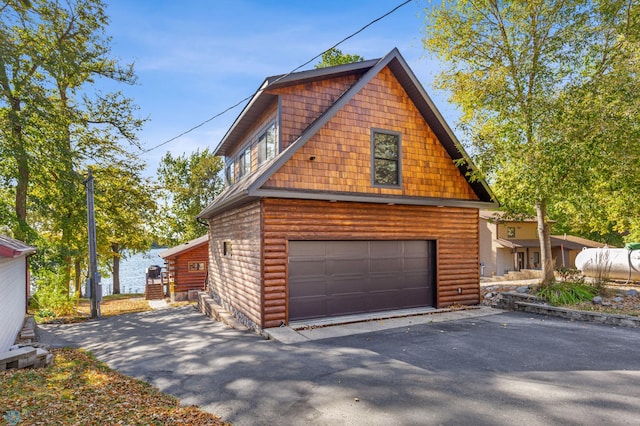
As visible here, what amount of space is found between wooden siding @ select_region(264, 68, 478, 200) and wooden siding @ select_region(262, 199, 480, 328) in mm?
583

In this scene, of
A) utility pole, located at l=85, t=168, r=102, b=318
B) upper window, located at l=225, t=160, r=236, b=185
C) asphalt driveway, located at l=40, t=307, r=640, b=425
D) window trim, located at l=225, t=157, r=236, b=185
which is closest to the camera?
asphalt driveway, located at l=40, t=307, r=640, b=425

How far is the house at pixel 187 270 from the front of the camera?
70.9 ft

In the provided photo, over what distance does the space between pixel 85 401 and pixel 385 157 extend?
909cm

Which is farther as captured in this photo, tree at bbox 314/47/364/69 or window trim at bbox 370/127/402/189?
tree at bbox 314/47/364/69

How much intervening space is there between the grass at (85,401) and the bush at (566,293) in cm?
1153

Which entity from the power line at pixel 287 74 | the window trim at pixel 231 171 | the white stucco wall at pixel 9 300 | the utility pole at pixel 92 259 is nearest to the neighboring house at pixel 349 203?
the power line at pixel 287 74

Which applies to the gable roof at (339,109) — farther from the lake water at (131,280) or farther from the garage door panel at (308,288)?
the lake water at (131,280)

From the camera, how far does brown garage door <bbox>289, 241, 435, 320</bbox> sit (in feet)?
32.3

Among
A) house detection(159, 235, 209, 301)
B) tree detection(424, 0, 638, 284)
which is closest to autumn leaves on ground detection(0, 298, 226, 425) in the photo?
tree detection(424, 0, 638, 284)

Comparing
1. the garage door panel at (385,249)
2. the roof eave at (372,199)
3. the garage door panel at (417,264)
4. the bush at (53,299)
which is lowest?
the bush at (53,299)

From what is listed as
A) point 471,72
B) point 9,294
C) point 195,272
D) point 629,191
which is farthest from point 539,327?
point 195,272

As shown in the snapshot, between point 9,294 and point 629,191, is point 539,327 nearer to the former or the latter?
point 629,191

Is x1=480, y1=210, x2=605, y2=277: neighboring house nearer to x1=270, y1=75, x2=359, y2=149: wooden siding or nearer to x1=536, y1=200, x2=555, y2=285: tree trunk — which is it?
x1=536, y1=200, x2=555, y2=285: tree trunk

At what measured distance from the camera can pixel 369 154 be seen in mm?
10586
